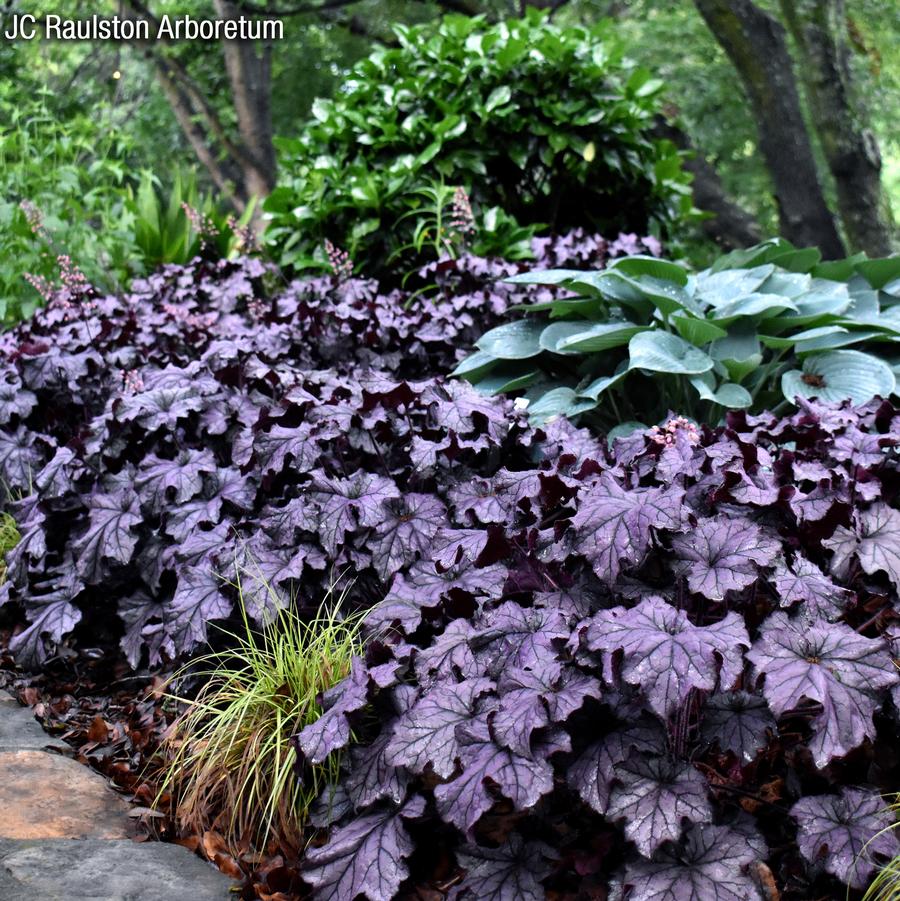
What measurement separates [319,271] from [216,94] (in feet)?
26.9

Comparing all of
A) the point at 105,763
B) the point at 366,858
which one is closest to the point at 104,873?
the point at 366,858

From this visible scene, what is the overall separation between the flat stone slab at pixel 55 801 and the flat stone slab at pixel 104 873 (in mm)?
87

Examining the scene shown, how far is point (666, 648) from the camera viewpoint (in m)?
1.71

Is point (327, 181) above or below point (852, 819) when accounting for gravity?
above

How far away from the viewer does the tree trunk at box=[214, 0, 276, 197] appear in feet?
30.8

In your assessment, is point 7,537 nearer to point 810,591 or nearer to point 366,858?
point 366,858

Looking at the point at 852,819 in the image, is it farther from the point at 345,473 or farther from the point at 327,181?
the point at 327,181

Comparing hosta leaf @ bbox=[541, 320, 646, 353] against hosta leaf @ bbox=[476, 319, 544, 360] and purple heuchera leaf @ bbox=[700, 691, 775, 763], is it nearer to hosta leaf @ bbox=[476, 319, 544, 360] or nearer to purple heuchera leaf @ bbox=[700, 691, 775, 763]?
hosta leaf @ bbox=[476, 319, 544, 360]

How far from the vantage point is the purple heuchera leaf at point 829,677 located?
1646mm

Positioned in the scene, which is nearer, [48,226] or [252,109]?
[48,226]

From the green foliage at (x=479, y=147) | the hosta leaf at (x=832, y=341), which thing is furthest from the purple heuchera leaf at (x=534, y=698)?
the green foliage at (x=479, y=147)

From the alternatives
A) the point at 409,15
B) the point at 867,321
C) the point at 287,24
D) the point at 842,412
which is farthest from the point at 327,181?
the point at 409,15

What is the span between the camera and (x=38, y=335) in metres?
4.50

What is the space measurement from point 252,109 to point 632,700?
349 inches
